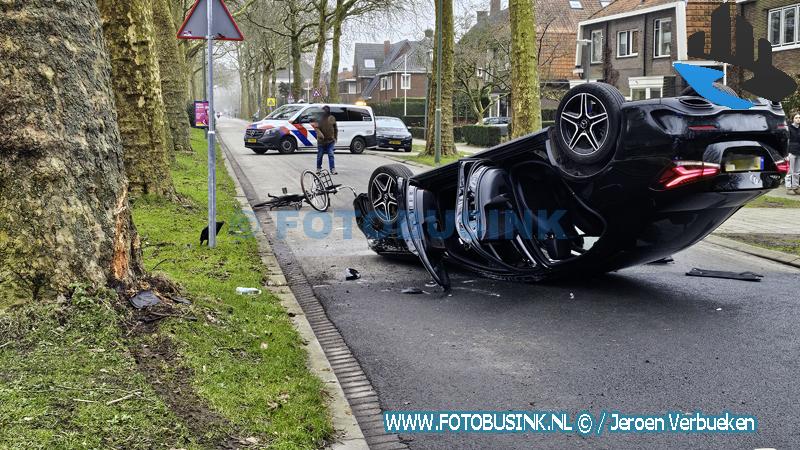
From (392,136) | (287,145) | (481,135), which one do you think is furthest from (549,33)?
(287,145)

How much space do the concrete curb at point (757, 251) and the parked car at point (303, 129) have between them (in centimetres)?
2134

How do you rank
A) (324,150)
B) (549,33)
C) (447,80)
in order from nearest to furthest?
1. (324,150)
2. (447,80)
3. (549,33)

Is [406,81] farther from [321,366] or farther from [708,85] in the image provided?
[321,366]

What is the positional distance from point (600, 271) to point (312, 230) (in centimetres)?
568

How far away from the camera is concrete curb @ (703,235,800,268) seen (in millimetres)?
10328

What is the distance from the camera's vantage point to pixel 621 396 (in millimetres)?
5328

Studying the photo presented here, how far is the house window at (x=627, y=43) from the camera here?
47.8 metres

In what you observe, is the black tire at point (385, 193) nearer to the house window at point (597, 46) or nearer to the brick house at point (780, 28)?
the brick house at point (780, 28)

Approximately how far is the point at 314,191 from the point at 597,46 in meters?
39.6

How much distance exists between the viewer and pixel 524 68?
20359 mm

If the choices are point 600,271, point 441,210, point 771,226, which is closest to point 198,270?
point 441,210

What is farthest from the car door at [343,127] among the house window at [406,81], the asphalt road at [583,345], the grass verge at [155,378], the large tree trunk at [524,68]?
the house window at [406,81]

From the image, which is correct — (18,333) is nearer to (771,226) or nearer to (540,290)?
(540,290)

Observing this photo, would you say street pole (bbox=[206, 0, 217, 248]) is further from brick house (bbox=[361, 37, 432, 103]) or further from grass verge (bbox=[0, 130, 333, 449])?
brick house (bbox=[361, 37, 432, 103])
